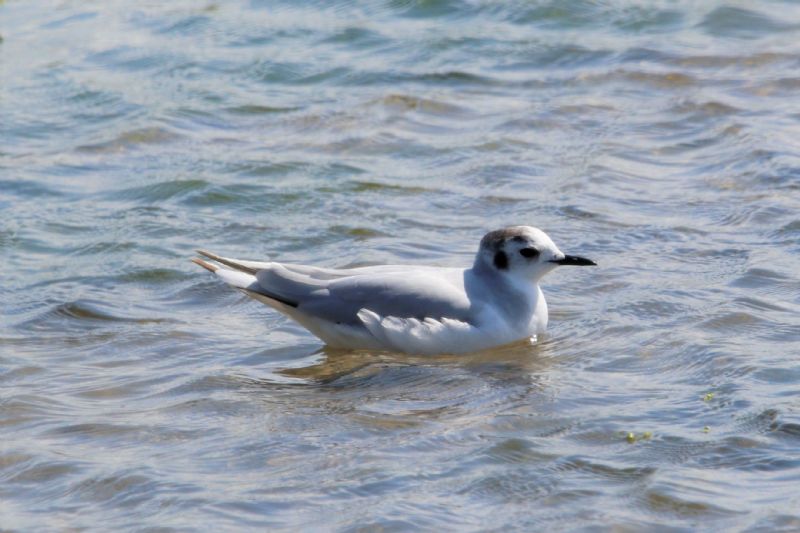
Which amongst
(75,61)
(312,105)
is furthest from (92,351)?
(75,61)

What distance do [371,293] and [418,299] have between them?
224mm

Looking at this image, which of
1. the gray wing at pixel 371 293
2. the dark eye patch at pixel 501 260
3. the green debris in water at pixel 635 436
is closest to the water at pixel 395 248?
the green debris in water at pixel 635 436

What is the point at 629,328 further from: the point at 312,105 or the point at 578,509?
the point at 312,105

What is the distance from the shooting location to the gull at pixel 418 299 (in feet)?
22.6

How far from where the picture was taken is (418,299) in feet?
22.7

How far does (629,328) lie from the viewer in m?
7.09

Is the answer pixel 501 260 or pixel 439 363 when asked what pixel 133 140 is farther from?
pixel 439 363

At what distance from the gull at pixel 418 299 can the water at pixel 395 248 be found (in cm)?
13

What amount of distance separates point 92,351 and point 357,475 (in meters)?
2.27

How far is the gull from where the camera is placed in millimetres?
6895

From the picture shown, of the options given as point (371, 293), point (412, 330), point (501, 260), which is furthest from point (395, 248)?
point (412, 330)

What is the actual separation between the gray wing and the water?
0.26 m

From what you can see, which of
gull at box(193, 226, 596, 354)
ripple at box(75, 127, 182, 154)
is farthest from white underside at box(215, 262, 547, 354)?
ripple at box(75, 127, 182, 154)

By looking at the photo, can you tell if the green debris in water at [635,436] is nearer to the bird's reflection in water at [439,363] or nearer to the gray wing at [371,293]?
the bird's reflection in water at [439,363]
